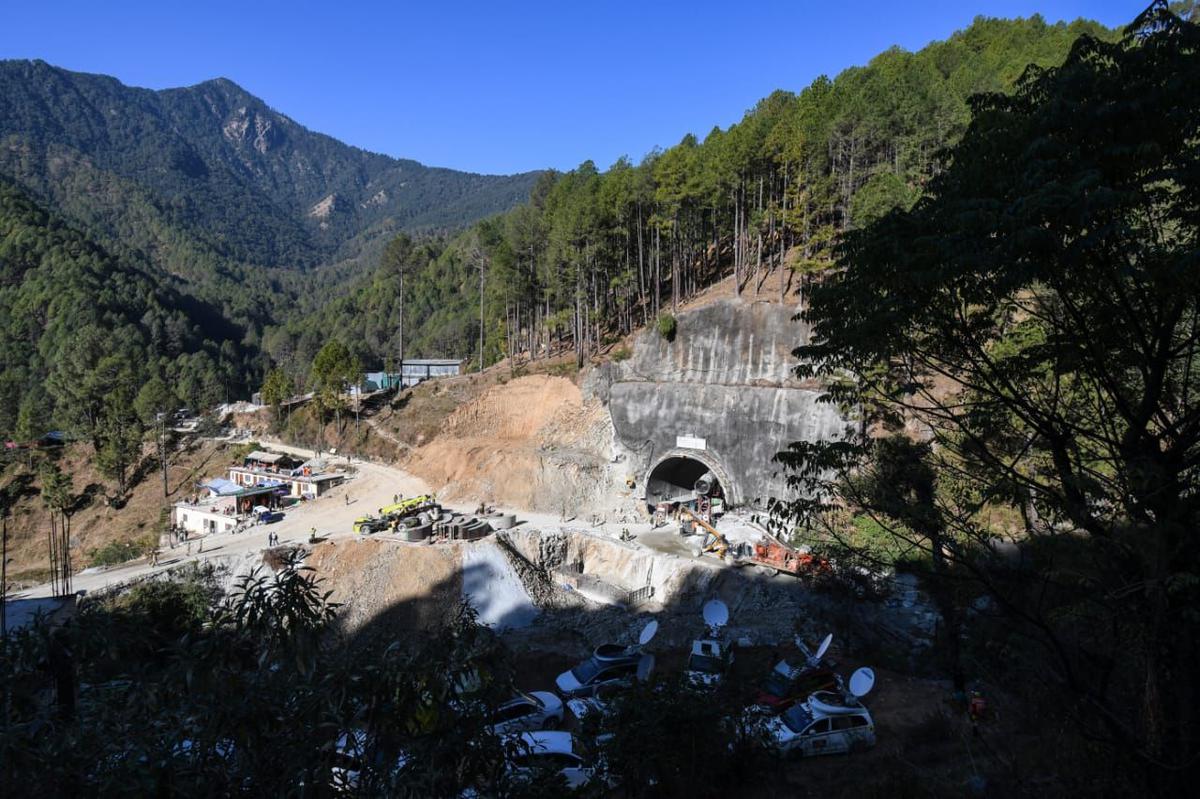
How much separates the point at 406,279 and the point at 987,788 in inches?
5224

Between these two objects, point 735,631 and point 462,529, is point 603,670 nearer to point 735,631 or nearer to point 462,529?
point 735,631

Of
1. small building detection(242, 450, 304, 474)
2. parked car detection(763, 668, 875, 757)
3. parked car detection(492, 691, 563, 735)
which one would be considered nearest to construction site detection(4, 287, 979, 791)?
small building detection(242, 450, 304, 474)

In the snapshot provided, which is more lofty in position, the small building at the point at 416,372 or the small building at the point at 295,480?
the small building at the point at 416,372

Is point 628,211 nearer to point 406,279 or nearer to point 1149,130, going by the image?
point 1149,130

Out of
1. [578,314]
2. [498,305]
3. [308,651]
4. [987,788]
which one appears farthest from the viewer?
[498,305]

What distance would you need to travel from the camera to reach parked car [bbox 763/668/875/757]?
13805mm

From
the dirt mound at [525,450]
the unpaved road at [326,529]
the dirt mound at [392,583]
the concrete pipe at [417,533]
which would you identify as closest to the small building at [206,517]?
the unpaved road at [326,529]

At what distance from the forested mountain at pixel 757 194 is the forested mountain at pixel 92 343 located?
3748 centimetres

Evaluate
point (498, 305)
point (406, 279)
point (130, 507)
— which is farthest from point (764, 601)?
point (406, 279)

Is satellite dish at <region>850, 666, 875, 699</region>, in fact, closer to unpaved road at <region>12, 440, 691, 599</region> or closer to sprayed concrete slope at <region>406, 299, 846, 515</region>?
unpaved road at <region>12, 440, 691, 599</region>

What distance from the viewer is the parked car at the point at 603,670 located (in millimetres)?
19172

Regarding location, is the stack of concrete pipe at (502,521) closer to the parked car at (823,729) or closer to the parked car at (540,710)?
the parked car at (540,710)

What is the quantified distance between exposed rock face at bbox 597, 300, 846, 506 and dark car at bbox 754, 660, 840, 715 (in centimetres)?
1536

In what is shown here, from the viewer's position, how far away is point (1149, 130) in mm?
5676
